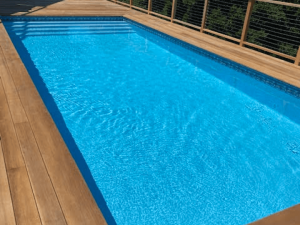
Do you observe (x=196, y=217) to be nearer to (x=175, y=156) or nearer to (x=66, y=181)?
(x=175, y=156)

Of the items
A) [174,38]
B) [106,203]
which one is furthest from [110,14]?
[106,203]

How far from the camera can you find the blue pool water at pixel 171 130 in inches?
102

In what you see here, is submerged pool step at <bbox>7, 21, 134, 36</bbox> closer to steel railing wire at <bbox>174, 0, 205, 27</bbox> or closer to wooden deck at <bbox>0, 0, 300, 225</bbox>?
steel railing wire at <bbox>174, 0, 205, 27</bbox>

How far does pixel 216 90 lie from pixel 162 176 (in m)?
2.25

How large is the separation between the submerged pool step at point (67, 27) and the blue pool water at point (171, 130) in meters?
0.57

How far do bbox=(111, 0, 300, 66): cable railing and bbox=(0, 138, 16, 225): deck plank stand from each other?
4.43 meters

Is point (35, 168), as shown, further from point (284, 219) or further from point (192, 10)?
point (192, 10)

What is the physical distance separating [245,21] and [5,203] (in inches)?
192

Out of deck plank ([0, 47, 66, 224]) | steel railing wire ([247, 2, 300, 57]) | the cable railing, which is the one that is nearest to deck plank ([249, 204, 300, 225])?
deck plank ([0, 47, 66, 224])

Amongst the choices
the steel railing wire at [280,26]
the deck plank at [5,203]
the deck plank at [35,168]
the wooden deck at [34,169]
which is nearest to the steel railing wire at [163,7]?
the steel railing wire at [280,26]

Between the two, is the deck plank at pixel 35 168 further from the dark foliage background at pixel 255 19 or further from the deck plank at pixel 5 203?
the dark foliage background at pixel 255 19

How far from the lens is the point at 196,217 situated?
2.44m

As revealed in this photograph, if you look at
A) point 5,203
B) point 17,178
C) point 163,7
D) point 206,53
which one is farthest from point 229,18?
point 5,203

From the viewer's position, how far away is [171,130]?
3.55 m
